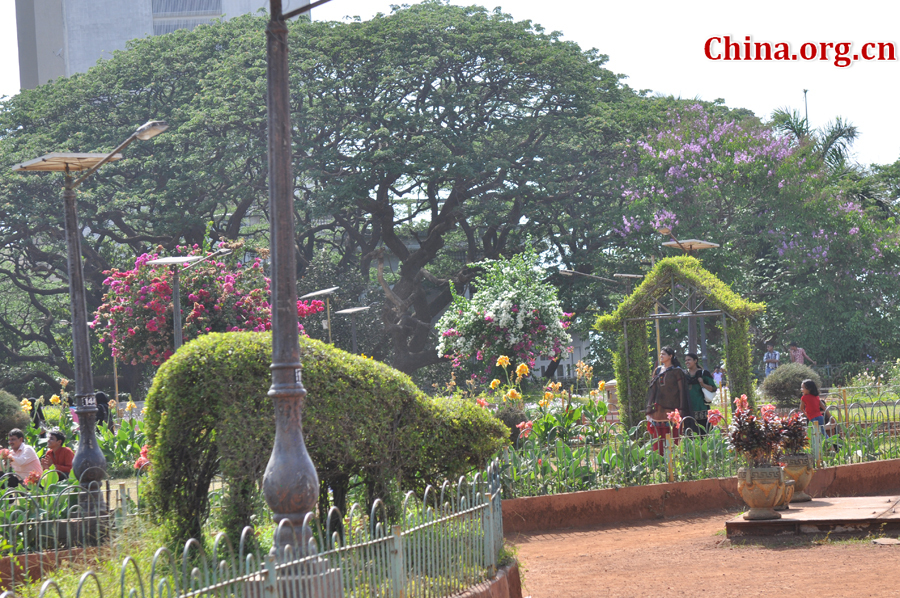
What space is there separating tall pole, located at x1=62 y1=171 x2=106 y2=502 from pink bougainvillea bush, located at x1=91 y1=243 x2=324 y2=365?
26.1ft

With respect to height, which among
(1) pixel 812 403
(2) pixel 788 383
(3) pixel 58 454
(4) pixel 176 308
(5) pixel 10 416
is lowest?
(2) pixel 788 383

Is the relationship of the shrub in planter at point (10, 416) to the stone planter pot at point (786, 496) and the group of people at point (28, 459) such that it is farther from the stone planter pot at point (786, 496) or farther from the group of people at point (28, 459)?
the stone planter pot at point (786, 496)

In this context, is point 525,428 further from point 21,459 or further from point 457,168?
point 457,168

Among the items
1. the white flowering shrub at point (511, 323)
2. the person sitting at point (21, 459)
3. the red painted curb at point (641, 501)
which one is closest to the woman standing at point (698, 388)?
the red painted curb at point (641, 501)

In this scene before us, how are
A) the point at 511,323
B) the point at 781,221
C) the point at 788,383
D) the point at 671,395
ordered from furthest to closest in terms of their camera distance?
the point at 781,221
the point at 511,323
the point at 788,383
the point at 671,395

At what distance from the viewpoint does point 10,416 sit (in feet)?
57.4

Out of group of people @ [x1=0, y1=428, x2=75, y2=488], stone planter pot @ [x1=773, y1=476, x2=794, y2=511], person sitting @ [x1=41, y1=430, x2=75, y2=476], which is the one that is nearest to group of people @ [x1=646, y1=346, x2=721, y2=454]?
stone planter pot @ [x1=773, y1=476, x2=794, y2=511]

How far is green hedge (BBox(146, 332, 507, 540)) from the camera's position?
655 cm

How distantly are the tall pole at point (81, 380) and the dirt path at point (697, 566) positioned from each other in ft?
16.1

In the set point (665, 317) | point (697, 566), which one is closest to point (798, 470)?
point (697, 566)

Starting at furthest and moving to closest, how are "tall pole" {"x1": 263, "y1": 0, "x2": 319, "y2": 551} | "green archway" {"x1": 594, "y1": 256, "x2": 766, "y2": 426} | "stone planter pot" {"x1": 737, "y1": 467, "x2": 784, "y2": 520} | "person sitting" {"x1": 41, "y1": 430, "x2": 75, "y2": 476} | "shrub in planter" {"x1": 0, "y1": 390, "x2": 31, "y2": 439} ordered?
"shrub in planter" {"x1": 0, "y1": 390, "x2": 31, "y2": 439}, "green archway" {"x1": 594, "y1": 256, "x2": 766, "y2": 426}, "person sitting" {"x1": 41, "y1": 430, "x2": 75, "y2": 476}, "stone planter pot" {"x1": 737, "y1": 467, "x2": 784, "y2": 520}, "tall pole" {"x1": 263, "y1": 0, "x2": 319, "y2": 551}

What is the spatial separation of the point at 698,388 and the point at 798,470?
2836 mm

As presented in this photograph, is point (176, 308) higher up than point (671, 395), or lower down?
higher up

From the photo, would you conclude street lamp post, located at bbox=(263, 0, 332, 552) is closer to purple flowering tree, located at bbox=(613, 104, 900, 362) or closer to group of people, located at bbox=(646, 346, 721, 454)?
group of people, located at bbox=(646, 346, 721, 454)
